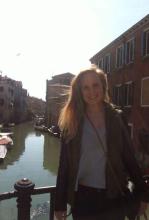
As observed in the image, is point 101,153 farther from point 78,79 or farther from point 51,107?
point 51,107

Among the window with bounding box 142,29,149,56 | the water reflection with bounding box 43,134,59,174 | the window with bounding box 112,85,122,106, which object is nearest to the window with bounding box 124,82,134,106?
the window with bounding box 112,85,122,106

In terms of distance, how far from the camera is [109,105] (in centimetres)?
279

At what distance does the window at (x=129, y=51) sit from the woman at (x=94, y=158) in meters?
19.2

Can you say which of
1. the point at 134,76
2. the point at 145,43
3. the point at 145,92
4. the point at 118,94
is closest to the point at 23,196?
the point at 145,92

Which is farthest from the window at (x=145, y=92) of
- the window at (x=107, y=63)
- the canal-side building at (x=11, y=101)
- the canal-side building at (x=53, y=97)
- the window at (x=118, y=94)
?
the canal-side building at (x=11, y=101)

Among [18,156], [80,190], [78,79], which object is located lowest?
[18,156]

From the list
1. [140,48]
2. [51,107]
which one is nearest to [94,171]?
[140,48]

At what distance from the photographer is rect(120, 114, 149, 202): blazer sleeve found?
267 centimetres

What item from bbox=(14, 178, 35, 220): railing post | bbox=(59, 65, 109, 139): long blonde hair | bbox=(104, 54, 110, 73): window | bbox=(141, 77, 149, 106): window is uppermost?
bbox=(104, 54, 110, 73): window

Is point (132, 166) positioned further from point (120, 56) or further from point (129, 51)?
point (120, 56)

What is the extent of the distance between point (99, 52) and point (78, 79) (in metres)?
25.8

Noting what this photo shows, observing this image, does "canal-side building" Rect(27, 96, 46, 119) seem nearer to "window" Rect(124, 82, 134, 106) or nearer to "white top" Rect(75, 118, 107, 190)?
"window" Rect(124, 82, 134, 106)

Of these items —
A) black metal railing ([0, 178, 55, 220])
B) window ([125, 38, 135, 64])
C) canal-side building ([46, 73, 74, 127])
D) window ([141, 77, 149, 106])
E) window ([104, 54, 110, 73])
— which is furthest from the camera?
canal-side building ([46, 73, 74, 127])

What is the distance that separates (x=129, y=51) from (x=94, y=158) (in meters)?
20.1
